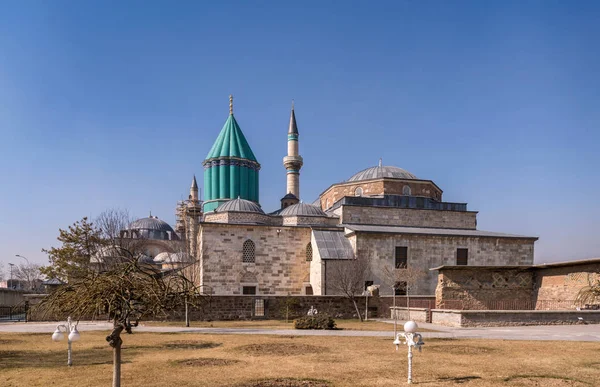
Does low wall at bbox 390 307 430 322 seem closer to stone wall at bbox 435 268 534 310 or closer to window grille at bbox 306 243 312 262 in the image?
stone wall at bbox 435 268 534 310

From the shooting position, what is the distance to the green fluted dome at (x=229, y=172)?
5303cm

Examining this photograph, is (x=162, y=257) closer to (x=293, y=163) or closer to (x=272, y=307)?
(x=293, y=163)

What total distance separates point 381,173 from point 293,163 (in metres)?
11.4

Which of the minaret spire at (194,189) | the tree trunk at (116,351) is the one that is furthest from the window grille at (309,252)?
the minaret spire at (194,189)

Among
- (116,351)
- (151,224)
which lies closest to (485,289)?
(116,351)

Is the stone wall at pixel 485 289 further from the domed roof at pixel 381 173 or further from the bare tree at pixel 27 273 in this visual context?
the bare tree at pixel 27 273

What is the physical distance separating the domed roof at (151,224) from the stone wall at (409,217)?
41.8 m

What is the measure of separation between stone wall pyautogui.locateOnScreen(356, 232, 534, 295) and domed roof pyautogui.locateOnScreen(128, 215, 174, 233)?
46500 millimetres

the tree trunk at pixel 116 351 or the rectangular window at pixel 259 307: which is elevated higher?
the tree trunk at pixel 116 351

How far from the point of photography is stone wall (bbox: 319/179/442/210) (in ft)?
141

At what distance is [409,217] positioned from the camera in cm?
4131

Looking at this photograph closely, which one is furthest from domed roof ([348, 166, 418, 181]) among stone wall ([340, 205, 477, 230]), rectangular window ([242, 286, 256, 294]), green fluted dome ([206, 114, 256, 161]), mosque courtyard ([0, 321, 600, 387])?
mosque courtyard ([0, 321, 600, 387])

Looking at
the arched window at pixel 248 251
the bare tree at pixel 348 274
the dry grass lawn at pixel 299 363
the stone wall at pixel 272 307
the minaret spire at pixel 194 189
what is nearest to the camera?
the dry grass lawn at pixel 299 363

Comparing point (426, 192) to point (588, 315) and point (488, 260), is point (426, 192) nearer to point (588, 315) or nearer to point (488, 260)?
point (488, 260)
